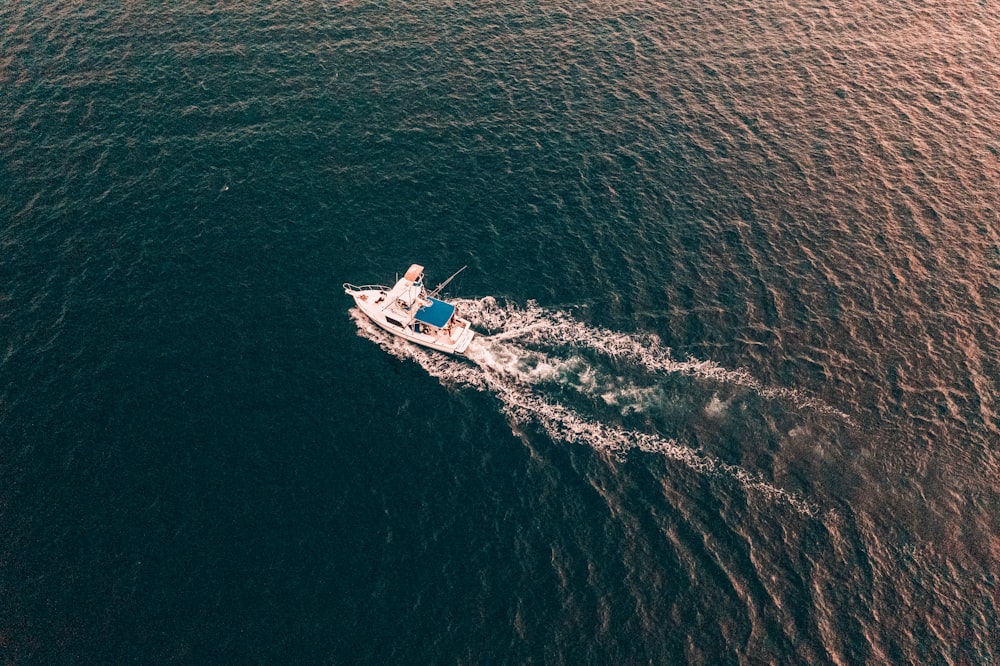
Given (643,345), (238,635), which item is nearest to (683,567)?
(643,345)

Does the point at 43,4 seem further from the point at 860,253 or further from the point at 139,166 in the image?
the point at 860,253

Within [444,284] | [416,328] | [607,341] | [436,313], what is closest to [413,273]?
[444,284]

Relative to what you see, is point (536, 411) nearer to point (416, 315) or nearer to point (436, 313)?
point (436, 313)

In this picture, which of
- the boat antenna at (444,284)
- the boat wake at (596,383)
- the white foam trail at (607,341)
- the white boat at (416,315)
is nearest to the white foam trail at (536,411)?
the boat wake at (596,383)

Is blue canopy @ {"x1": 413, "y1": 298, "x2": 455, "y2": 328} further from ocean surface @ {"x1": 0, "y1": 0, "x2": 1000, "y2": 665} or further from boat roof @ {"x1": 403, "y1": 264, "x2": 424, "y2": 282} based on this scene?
ocean surface @ {"x1": 0, "y1": 0, "x2": 1000, "y2": 665}

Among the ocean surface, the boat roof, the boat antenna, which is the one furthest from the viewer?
the boat antenna

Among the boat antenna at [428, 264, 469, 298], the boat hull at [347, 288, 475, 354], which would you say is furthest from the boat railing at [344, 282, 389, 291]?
the boat antenna at [428, 264, 469, 298]
